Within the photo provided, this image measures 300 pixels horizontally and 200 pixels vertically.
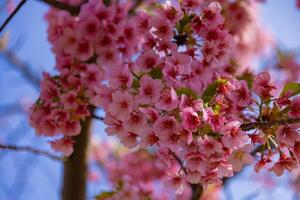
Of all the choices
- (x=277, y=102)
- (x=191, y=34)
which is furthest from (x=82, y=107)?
(x=277, y=102)

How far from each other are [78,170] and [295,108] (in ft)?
6.50

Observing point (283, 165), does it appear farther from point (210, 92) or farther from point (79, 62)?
point (79, 62)

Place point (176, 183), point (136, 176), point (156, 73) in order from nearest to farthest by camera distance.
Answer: point (156, 73) → point (176, 183) → point (136, 176)

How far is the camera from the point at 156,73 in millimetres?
2324

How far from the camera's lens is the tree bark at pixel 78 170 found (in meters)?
3.59

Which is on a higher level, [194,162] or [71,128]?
[194,162]

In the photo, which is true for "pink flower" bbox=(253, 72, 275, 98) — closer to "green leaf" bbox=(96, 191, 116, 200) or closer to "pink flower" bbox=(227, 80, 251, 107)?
"pink flower" bbox=(227, 80, 251, 107)

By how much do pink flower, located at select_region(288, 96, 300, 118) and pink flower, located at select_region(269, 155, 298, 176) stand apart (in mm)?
213

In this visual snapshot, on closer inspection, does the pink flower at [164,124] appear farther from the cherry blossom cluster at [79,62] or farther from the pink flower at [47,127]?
the pink flower at [47,127]

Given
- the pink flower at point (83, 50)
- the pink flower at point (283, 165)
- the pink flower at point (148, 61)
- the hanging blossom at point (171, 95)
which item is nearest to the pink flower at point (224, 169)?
the hanging blossom at point (171, 95)

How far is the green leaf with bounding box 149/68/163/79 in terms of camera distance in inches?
91.0

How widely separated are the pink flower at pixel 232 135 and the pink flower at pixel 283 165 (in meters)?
0.27

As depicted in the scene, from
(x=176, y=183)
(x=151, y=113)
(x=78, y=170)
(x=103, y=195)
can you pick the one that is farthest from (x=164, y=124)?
(x=78, y=170)

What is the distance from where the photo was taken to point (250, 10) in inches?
203
